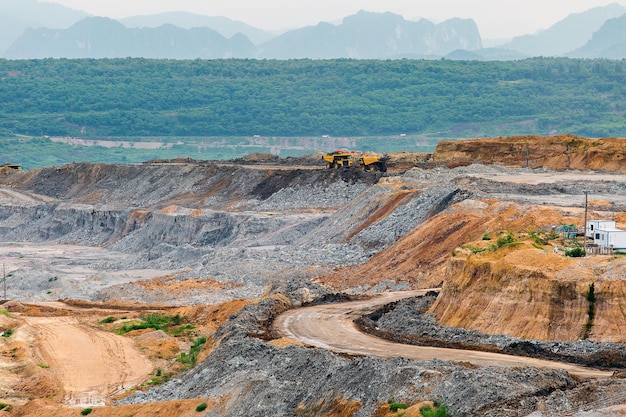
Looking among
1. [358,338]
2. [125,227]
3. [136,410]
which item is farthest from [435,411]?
[125,227]

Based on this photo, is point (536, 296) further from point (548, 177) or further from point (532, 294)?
point (548, 177)

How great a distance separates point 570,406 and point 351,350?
1416 centimetres

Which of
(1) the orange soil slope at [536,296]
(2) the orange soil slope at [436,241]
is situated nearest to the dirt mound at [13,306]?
(2) the orange soil slope at [436,241]

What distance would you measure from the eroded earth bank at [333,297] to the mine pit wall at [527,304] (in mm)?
69

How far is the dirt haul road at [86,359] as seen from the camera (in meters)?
48.8

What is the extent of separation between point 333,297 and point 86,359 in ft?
38.1

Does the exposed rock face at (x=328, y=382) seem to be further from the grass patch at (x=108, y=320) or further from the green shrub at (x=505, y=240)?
the grass patch at (x=108, y=320)

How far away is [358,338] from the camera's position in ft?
149

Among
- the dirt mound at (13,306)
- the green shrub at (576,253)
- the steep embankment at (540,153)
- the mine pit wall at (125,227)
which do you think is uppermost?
the green shrub at (576,253)

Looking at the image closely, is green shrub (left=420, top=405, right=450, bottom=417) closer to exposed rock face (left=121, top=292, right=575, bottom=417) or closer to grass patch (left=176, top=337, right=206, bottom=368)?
exposed rock face (left=121, top=292, right=575, bottom=417)

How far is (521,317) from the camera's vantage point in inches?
1719

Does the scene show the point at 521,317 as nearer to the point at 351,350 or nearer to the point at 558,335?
the point at 558,335

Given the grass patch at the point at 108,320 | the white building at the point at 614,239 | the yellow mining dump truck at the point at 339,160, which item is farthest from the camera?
the yellow mining dump truck at the point at 339,160

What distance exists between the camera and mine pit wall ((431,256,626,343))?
4134cm
